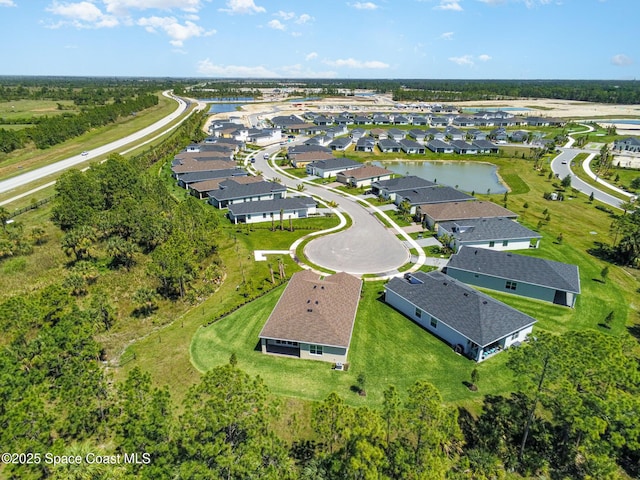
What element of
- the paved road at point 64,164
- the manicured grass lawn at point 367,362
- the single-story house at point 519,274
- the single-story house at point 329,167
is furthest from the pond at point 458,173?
the paved road at point 64,164

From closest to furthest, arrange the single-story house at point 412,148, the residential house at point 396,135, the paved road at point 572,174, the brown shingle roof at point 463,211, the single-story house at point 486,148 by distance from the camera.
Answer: the brown shingle roof at point 463,211
the paved road at point 572,174
the single-story house at point 486,148
the single-story house at point 412,148
the residential house at point 396,135

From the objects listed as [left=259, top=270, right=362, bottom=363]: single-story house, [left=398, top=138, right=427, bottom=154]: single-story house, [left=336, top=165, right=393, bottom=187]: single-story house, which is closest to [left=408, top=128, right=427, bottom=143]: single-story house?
[left=398, top=138, right=427, bottom=154]: single-story house

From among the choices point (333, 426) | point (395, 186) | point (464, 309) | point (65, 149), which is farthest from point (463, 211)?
point (65, 149)

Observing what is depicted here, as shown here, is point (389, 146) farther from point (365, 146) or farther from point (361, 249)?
point (361, 249)

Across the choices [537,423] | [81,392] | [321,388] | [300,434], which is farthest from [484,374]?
[81,392]

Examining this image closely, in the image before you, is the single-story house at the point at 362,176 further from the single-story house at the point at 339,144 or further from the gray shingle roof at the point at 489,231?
the single-story house at the point at 339,144

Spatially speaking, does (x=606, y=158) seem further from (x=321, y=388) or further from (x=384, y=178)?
(x=321, y=388)
